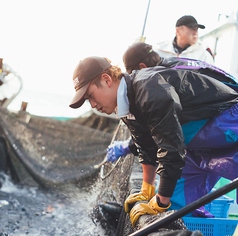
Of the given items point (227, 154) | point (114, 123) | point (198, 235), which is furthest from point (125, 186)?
point (114, 123)

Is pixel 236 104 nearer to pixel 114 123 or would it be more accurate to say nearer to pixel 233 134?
pixel 233 134

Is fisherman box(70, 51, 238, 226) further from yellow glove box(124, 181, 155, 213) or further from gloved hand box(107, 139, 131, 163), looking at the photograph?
gloved hand box(107, 139, 131, 163)

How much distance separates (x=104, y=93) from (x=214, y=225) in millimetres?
1562

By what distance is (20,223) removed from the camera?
444 centimetres

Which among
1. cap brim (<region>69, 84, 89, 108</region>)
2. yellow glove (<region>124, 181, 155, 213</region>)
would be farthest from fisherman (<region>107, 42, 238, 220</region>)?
cap brim (<region>69, 84, 89, 108</region>)

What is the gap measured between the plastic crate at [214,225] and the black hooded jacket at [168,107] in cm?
64

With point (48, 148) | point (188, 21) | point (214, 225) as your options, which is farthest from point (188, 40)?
point (48, 148)

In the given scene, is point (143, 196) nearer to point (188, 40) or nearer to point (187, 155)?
point (187, 155)

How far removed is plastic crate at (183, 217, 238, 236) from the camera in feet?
9.91

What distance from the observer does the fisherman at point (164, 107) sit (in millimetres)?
2133

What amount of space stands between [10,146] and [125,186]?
9.46ft

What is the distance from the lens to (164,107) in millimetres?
2109

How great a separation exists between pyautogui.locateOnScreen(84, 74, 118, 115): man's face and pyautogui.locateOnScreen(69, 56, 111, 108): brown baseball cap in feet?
0.13

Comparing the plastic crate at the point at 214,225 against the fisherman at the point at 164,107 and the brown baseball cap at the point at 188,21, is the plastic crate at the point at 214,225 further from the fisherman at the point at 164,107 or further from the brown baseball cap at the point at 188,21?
the brown baseball cap at the point at 188,21
